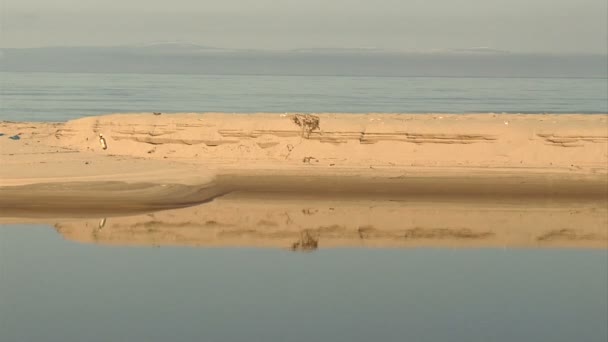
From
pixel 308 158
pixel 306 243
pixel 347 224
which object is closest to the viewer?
pixel 306 243

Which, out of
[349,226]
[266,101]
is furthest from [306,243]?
[266,101]

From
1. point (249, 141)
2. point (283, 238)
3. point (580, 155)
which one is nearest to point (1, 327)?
point (283, 238)

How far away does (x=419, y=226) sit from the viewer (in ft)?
69.2

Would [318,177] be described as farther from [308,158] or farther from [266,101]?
[266,101]

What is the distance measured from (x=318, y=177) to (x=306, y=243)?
22.2ft

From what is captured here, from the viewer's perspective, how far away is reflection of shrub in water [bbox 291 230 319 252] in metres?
19.0

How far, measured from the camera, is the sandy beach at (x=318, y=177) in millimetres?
20688

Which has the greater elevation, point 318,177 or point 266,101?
point 266,101

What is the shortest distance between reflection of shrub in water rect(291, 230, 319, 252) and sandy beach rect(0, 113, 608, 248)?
8.1 inches

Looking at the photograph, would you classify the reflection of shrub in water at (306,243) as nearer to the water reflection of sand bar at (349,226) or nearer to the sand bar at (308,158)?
the water reflection of sand bar at (349,226)

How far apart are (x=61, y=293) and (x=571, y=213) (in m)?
Answer: 11.6

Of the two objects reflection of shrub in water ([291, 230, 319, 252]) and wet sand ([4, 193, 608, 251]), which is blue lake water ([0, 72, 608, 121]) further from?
reflection of shrub in water ([291, 230, 319, 252])

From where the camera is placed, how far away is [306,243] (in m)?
19.4

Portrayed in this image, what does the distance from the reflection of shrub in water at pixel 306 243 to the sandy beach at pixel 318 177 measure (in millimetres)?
205
